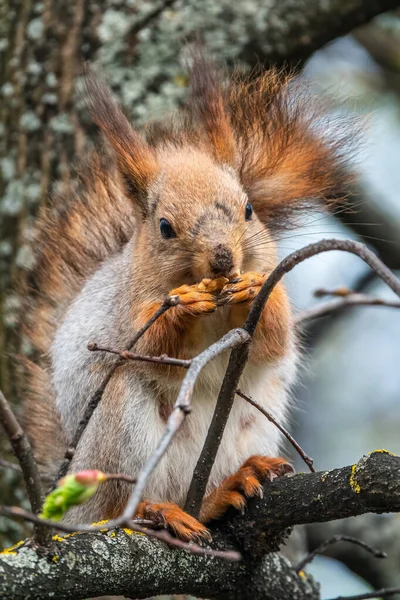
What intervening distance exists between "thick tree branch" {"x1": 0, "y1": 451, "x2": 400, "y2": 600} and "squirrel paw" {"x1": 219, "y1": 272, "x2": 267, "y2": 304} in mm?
408

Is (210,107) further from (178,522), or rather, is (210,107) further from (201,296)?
(178,522)

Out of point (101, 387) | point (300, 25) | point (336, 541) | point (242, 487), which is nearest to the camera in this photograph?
point (101, 387)

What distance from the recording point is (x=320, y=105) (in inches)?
96.0

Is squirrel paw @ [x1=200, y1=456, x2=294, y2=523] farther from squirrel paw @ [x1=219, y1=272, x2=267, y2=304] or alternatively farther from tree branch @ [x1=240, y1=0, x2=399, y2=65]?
tree branch @ [x1=240, y1=0, x2=399, y2=65]

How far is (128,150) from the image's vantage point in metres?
2.41

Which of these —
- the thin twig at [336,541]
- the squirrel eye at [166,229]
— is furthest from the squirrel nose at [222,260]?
the thin twig at [336,541]

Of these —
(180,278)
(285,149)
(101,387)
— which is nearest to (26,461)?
(101,387)

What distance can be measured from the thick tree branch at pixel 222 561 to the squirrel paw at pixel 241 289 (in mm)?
408

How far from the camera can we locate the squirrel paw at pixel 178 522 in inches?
73.4

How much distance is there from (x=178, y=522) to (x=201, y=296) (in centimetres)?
50

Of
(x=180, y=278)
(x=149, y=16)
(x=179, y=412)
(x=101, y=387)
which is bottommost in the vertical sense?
(x=179, y=412)

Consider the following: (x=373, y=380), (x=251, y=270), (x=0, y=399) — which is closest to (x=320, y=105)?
(x=251, y=270)

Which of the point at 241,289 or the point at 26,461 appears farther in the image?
the point at 241,289

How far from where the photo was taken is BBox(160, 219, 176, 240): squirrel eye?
7.14ft
